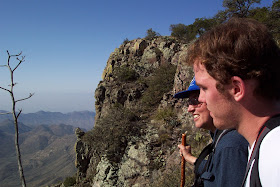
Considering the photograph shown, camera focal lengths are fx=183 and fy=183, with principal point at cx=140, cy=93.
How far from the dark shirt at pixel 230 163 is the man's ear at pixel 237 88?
0.52m

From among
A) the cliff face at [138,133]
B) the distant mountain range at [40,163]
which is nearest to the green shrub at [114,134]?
the cliff face at [138,133]

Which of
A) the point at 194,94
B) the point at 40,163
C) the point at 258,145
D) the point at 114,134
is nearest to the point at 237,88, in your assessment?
the point at 258,145

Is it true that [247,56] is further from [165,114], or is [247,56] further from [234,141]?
[165,114]

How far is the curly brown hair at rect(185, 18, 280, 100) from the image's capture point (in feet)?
2.89

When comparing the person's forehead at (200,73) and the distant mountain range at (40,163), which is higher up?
the person's forehead at (200,73)

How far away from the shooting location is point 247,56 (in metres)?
0.89

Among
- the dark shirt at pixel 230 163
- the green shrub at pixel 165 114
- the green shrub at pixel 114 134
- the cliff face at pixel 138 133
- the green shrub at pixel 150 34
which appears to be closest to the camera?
the dark shirt at pixel 230 163

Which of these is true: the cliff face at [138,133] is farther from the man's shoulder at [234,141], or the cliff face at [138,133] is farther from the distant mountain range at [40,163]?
the distant mountain range at [40,163]

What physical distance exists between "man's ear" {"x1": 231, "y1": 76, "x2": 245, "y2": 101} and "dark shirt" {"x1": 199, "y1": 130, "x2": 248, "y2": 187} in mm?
520

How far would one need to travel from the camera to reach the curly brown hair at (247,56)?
882mm

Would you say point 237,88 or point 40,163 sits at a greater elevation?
point 237,88

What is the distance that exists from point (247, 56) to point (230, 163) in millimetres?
729

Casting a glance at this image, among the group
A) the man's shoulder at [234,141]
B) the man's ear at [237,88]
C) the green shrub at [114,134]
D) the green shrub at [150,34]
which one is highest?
the green shrub at [150,34]

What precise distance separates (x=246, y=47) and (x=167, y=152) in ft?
23.5
